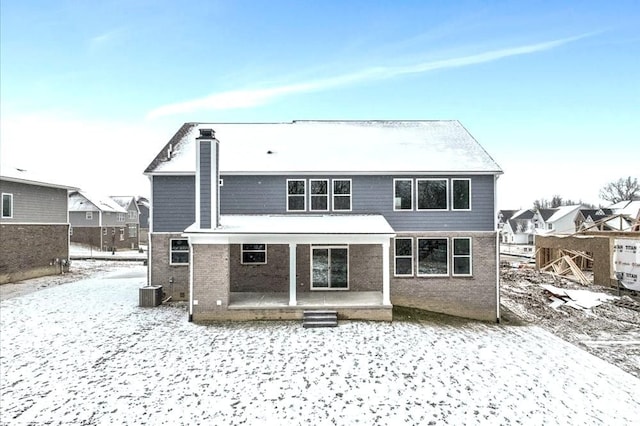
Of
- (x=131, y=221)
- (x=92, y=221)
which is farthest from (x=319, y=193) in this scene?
(x=131, y=221)

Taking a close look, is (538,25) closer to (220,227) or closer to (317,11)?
(317,11)

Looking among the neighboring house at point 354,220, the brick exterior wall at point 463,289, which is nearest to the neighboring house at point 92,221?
the neighboring house at point 354,220

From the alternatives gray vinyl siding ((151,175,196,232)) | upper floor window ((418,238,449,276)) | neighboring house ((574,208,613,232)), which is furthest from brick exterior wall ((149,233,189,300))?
neighboring house ((574,208,613,232))

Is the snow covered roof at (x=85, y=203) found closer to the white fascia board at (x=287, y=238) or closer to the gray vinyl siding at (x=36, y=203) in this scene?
the gray vinyl siding at (x=36, y=203)

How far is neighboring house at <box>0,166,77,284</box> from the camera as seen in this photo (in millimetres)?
18484

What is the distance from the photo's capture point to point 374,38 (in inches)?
695

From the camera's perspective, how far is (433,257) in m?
13.9

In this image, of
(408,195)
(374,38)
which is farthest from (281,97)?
(408,195)

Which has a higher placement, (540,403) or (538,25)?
(538,25)

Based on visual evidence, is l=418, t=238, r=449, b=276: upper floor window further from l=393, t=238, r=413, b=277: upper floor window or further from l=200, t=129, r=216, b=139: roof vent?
l=200, t=129, r=216, b=139: roof vent

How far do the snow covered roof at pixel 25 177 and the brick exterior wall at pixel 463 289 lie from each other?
19.9 metres

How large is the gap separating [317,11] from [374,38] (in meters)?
3.31

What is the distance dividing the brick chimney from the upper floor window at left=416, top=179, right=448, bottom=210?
25.4ft

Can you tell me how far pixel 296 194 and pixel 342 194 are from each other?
1857mm
